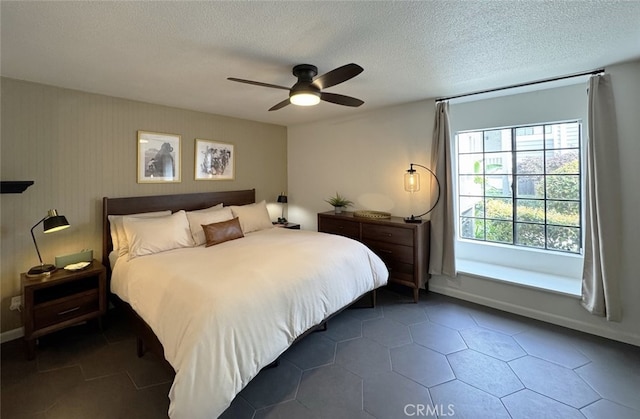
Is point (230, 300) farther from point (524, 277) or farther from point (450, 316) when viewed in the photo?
point (524, 277)

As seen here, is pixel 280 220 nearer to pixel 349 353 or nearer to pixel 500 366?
pixel 349 353

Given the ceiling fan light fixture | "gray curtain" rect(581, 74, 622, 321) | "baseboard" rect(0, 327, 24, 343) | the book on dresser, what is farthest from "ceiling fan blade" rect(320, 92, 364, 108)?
"baseboard" rect(0, 327, 24, 343)

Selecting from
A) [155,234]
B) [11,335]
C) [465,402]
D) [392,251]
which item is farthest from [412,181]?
[11,335]

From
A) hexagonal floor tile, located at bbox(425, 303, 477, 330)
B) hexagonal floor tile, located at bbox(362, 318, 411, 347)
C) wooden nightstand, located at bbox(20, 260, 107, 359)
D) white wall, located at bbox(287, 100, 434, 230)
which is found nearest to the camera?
wooden nightstand, located at bbox(20, 260, 107, 359)

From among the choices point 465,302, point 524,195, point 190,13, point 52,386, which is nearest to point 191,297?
point 52,386

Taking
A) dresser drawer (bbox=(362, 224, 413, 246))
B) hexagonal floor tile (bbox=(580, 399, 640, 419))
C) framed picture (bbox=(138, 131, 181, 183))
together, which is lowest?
hexagonal floor tile (bbox=(580, 399, 640, 419))

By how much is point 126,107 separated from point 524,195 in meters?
5.02

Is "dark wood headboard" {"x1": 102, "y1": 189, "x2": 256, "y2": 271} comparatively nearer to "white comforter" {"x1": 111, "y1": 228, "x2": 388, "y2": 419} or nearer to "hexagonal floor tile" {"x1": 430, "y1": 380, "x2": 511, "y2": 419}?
"white comforter" {"x1": 111, "y1": 228, "x2": 388, "y2": 419}

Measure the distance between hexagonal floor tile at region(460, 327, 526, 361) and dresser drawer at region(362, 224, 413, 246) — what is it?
113cm

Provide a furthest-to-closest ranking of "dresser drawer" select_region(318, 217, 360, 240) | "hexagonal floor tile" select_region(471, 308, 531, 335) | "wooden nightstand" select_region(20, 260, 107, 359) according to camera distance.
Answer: "dresser drawer" select_region(318, 217, 360, 240) → "hexagonal floor tile" select_region(471, 308, 531, 335) → "wooden nightstand" select_region(20, 260, 107, 359)

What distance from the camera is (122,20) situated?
1743mm

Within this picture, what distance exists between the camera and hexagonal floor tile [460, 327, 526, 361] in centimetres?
244

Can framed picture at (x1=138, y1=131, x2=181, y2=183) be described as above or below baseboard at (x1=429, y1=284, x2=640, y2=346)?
above

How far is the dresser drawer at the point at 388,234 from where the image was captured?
3494mm
